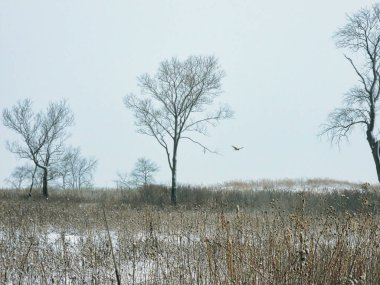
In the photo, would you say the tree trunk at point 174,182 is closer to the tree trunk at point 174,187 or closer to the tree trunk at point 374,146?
the tree trunk at point 174,187

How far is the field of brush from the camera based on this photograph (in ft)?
12.7

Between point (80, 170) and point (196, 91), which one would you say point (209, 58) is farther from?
point (80, 170)

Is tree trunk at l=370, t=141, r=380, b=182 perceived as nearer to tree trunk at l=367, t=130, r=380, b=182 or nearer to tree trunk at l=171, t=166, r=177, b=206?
tree trunk at l=367, t=130, r=380, b=182

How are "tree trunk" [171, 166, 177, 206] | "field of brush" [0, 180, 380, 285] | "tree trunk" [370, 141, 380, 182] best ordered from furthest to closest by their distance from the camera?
1. "tree trunk" [171, 166, 177, 206]
2. "tree trunk" [370, 141, 380, 182]
3. "field of brush" [0, 180, 380, 285]

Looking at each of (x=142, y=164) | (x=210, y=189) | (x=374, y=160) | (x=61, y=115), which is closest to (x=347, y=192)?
(x=374, y=160)

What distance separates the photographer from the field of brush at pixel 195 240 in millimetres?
3869

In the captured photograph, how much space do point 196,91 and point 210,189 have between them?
7.56m

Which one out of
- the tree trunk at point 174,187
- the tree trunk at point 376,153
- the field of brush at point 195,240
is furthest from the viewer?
the tree trunk at point 174,187

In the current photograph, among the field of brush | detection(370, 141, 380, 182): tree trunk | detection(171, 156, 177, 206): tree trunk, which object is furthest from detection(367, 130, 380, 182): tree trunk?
detection(171, 156, 177, 206): tree trunk

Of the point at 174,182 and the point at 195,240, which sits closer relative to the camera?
the point at 195,240

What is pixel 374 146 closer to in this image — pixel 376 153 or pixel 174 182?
pixel 376 153

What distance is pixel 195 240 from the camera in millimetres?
6203

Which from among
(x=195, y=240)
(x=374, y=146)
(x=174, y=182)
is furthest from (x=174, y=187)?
(x=195, y=240)

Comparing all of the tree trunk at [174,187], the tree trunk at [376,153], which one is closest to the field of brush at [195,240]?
the tree trunk at [174,187]
